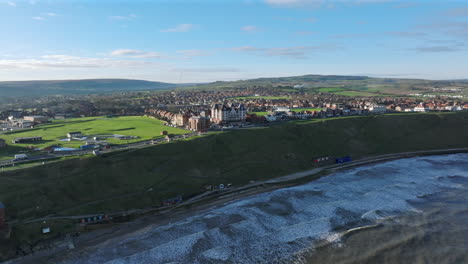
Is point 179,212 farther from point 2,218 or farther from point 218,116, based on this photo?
point 218,116

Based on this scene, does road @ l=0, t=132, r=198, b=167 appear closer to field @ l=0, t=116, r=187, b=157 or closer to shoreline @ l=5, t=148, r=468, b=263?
field @ l=0, t=116, r=187, b=157

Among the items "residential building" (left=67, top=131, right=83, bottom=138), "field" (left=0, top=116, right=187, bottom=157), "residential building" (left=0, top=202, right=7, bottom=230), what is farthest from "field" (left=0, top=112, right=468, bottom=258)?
"residential building" (left=67, top=131, right=83, bottom=138)

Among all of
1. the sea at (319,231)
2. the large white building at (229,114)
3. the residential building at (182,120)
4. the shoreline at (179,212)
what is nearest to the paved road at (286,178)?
the shoreline at (179,212)

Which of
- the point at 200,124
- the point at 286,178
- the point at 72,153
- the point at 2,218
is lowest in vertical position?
the point at 286,178

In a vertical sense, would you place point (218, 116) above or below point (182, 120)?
above

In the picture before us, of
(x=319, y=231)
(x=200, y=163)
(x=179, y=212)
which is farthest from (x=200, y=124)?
(x=319, y=231)

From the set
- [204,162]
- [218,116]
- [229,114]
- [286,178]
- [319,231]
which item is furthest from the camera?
[218,116]
